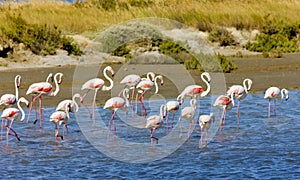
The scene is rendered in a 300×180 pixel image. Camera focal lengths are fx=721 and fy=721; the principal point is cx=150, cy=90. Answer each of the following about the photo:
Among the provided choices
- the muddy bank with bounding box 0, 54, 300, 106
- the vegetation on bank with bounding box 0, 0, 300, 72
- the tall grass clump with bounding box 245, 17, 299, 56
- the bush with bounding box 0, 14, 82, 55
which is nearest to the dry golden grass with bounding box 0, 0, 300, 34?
the vegetation on bank with bounding box 0, 0, 300, 72

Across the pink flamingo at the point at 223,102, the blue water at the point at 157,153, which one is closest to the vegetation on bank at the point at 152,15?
the pink flamingo at the point at 223,102

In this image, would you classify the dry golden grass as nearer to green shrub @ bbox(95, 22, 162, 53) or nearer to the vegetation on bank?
the vegetation on bank

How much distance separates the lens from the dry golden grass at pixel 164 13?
996 inches

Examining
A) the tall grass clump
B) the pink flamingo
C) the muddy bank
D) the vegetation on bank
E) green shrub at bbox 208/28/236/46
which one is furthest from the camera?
green shrub at bbox 208/28/236/46

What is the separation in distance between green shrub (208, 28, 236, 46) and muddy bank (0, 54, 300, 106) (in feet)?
11.2

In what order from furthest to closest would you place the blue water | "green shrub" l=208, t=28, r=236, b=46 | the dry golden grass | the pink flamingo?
"green shrub" l=208, t=28, r=236, b=46 → the dry golden grass → the pink flamingo → the blue water

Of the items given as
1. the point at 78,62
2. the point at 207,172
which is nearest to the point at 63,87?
the point at 78,62

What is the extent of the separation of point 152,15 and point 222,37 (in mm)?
3800

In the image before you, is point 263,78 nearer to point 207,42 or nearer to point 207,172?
point 207,42

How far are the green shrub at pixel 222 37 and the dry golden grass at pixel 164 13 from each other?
1.15 meters

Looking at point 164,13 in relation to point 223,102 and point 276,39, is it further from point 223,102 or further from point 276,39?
point 223,102

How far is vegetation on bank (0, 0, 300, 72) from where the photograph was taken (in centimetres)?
2208

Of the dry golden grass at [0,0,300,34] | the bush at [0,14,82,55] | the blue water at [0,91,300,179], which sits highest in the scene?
the dry golden grass at [0,0,300,34]

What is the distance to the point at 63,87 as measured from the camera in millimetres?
16703
